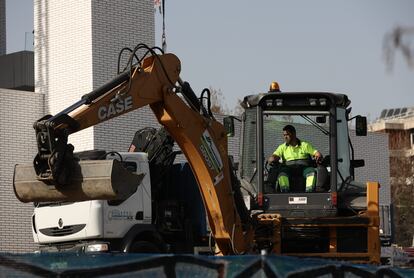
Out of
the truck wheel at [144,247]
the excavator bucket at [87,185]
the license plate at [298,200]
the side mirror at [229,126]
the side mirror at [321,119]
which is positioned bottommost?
the truck wheel at [144,247]

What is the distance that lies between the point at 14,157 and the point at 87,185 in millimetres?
13342

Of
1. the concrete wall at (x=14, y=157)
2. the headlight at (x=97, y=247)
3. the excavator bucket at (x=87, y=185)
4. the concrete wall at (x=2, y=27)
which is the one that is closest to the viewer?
the excavator bucket at (x=87, y=185)

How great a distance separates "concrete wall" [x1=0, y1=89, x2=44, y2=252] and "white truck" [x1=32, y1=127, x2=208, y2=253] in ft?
22.0

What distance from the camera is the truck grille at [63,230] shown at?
17219mm

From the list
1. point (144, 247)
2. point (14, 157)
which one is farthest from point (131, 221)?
point (14, 157)

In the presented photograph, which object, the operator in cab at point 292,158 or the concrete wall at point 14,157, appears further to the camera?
the concrete wall at point 14,157

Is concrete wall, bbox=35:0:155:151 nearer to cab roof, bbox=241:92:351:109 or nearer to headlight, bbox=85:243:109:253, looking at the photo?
headlight, bbox=85:243:109:253

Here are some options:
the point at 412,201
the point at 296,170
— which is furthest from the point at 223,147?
the point at 412,201

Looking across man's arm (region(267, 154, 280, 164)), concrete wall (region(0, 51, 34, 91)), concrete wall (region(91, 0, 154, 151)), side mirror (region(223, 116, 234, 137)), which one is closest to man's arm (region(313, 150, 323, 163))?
man's arm (region(267, 154, 280, 164))

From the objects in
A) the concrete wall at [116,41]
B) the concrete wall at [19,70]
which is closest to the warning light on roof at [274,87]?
the concrete wall at [116,41]

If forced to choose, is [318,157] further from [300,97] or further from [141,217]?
[141,217]

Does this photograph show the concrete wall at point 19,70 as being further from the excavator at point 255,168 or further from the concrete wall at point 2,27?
the excavator at point 255,168

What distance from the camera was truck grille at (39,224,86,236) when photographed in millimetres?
17219

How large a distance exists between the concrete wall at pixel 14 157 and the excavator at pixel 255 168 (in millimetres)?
9816
